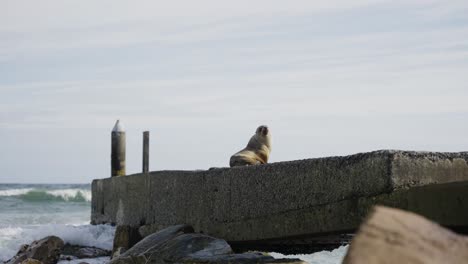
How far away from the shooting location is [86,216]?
26031 millimetres

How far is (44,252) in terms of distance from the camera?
10969mm

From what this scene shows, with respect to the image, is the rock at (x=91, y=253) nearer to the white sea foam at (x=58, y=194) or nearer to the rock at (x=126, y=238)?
the rock at (x=126, y=238)

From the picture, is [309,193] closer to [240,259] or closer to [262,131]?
[240,259]

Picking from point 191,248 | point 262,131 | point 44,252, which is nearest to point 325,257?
point 262,131

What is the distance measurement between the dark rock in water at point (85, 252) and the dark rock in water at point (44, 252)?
0.80 feet

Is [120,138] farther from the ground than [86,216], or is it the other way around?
[120,138]

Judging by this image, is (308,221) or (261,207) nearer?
(308,221)

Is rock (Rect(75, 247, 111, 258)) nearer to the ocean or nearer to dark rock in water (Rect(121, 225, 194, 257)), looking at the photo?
the ocean

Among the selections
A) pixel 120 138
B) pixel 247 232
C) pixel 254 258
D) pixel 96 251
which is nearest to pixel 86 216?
pixel 120 138

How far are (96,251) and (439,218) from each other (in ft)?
21.1

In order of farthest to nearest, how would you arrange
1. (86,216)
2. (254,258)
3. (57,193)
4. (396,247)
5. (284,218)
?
(57,193) → (86,216) → (284,218) → (254,258) → (396,247)

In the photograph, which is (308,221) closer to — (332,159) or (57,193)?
(332,159)

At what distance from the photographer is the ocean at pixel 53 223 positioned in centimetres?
1210

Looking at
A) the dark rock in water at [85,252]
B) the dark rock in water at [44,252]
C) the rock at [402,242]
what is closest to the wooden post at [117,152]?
the dark rock in water at [85,252]
